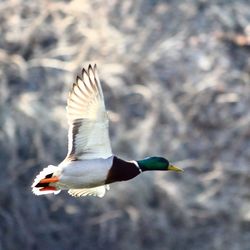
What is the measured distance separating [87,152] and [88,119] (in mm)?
Result: 119

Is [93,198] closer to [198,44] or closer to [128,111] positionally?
[128,111]

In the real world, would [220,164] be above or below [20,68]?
below

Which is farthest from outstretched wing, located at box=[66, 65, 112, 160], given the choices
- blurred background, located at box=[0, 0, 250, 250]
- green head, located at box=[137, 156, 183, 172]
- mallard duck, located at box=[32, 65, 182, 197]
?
blurred background, located at box=[0, 0, 250, 250]

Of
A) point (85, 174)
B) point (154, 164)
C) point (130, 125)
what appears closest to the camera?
point (85, 174)

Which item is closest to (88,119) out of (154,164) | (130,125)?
(154,164)

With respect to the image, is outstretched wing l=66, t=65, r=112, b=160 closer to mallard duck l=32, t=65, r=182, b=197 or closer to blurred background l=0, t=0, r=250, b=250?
mallard duck l=32, t=65, r=182, b=197

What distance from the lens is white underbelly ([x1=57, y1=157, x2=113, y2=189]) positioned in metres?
5.09

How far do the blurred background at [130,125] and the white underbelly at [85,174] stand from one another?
7.52ft

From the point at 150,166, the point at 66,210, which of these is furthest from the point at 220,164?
the point at 150,166

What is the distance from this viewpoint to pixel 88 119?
17.0ft

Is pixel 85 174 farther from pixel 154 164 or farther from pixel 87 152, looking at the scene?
pixel 154 164

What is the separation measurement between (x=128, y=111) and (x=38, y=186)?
2669 millimetres

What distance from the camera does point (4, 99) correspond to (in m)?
7.60

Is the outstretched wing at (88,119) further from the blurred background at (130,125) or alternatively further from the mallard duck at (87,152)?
the blurred background at (130,125)
